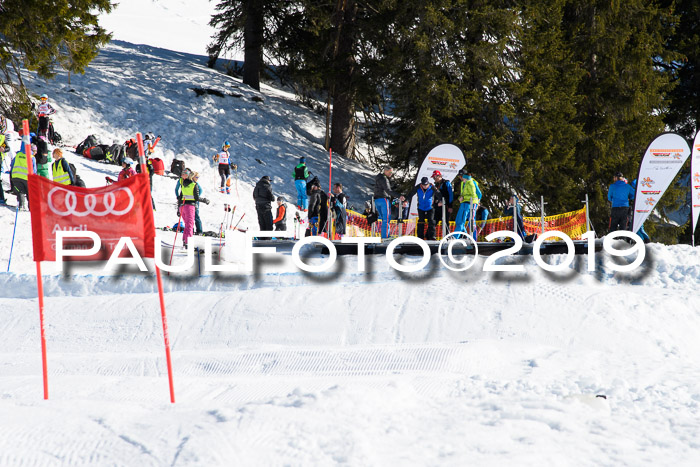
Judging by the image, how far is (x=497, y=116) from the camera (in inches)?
859

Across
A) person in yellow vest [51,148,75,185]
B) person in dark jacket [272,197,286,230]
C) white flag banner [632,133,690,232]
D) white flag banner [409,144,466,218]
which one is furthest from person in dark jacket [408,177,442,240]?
person in yellow vest [51,148,75,185]

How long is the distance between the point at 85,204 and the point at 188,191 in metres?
6.44

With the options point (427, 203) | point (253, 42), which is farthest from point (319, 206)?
point (253, 42)

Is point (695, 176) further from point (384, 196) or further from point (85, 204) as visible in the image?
point (85, 204)

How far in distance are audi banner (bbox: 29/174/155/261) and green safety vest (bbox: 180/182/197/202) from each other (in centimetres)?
631

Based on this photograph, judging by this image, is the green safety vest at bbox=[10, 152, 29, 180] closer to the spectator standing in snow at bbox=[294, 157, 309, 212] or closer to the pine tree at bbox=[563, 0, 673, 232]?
the spectator standing in snow at bbox=[294, 157, 309, 212]

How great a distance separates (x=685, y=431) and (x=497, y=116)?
17118 mm

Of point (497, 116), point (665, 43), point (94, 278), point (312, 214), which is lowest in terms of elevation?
point (94, 278)

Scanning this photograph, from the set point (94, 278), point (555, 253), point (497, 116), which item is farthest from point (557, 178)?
point (94, 278)

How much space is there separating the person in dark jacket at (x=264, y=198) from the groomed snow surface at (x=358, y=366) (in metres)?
1.99

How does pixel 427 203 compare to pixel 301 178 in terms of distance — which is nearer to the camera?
pixel 427 203

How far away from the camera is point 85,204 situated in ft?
21.1

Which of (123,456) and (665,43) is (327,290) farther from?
(665,43)

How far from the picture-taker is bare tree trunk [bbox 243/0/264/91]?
27594 millimetres
